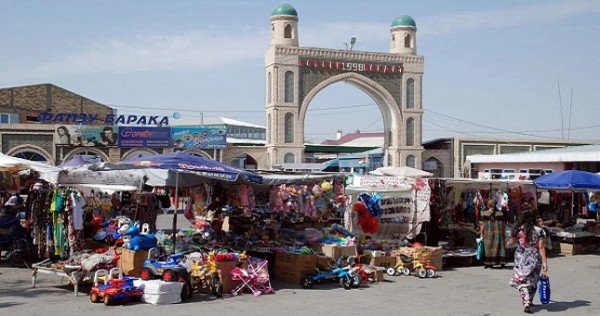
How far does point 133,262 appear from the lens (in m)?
9.46

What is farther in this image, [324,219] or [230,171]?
[324,219]

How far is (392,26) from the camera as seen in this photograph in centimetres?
4634

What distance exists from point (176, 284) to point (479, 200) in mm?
8158

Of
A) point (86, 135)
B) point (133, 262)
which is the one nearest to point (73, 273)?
point (133, 262)

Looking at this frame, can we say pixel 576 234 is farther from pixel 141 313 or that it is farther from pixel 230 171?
pixel 141 313

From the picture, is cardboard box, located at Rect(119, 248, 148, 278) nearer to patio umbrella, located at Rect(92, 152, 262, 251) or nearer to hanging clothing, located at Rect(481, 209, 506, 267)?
patio umbrella, located at Rect(92, 152, 262, 251)

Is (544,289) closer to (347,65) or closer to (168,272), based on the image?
(168,272)

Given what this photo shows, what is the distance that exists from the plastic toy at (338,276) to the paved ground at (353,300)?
129 millimetres

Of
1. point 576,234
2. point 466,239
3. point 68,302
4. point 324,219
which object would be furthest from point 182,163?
point 576,234

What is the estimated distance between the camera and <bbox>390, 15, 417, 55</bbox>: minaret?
150 feet

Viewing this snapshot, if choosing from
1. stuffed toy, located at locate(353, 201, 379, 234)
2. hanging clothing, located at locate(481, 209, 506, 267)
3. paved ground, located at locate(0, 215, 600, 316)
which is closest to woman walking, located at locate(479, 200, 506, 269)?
hanging clothing, located at locate(481, 209, 506, 267)

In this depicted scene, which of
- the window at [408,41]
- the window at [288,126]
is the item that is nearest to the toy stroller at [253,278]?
the window at [288,126]

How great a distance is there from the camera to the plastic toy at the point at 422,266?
1144 centimetres

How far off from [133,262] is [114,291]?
956 millimetres
